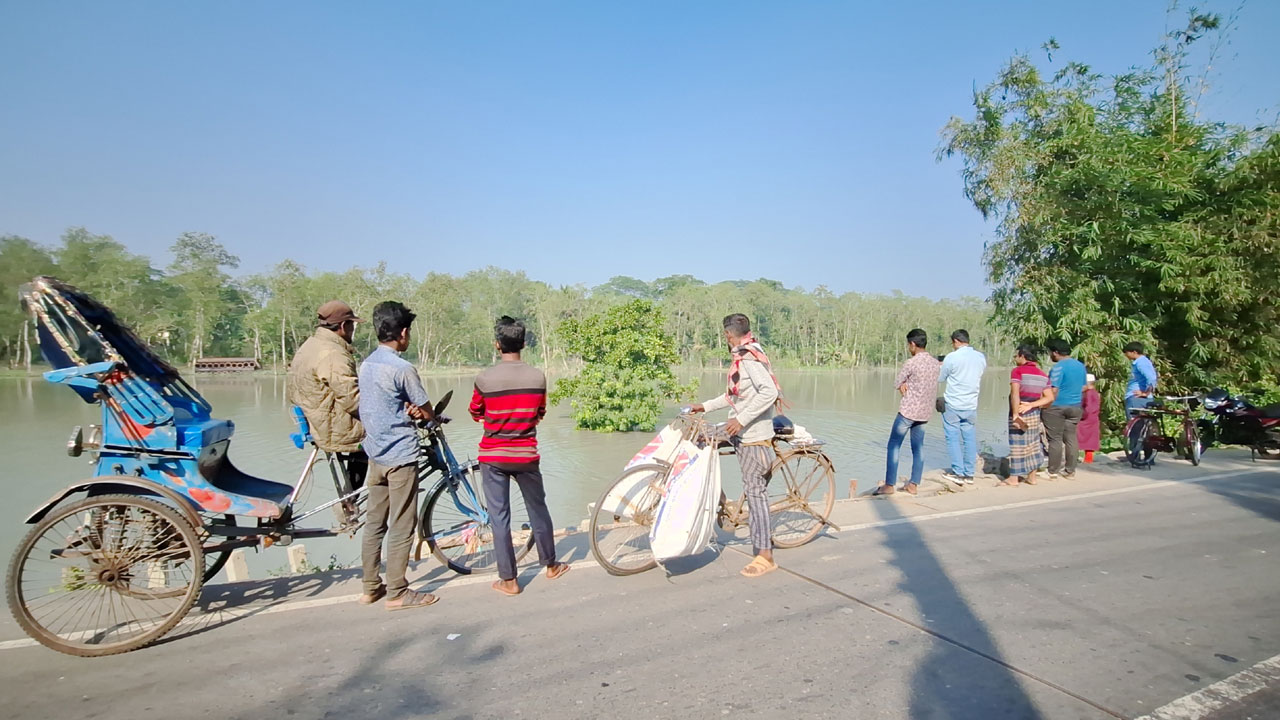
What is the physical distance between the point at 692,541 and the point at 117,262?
52582 mm

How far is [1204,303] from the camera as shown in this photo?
11.3 metres

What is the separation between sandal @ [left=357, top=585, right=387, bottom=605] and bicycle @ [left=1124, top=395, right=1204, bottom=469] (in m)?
9.32

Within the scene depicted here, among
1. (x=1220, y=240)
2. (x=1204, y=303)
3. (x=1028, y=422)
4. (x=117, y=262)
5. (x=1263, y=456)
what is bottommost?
(x=1263, y=456)

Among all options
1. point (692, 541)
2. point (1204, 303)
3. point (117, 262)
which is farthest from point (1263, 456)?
point (117, 262)

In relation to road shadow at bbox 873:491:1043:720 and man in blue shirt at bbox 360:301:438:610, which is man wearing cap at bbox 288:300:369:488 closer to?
man in blue shirt at bbox 360:301:438:610

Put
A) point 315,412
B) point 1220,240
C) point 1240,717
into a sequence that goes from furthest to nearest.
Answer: point 1220,240
point 315,412
point 1240,717

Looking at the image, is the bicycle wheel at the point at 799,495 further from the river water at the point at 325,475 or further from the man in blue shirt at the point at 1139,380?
the man in blue shirt at the point at 1139,380

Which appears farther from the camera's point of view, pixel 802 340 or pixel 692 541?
pixel 802 340

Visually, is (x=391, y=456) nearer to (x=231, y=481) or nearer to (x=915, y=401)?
(x=231, y=481)

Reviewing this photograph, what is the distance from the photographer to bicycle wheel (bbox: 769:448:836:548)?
5.16m

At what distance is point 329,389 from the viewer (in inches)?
167

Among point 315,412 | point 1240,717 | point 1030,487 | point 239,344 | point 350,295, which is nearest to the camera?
point 1240,717

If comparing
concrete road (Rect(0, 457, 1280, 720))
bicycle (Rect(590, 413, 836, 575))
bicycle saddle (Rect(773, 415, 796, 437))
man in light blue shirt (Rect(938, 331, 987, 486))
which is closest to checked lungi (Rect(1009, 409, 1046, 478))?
man in light blue shirt (Rect(938, 331, 987, 486))

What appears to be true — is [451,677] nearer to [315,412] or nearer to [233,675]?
[233,675]
